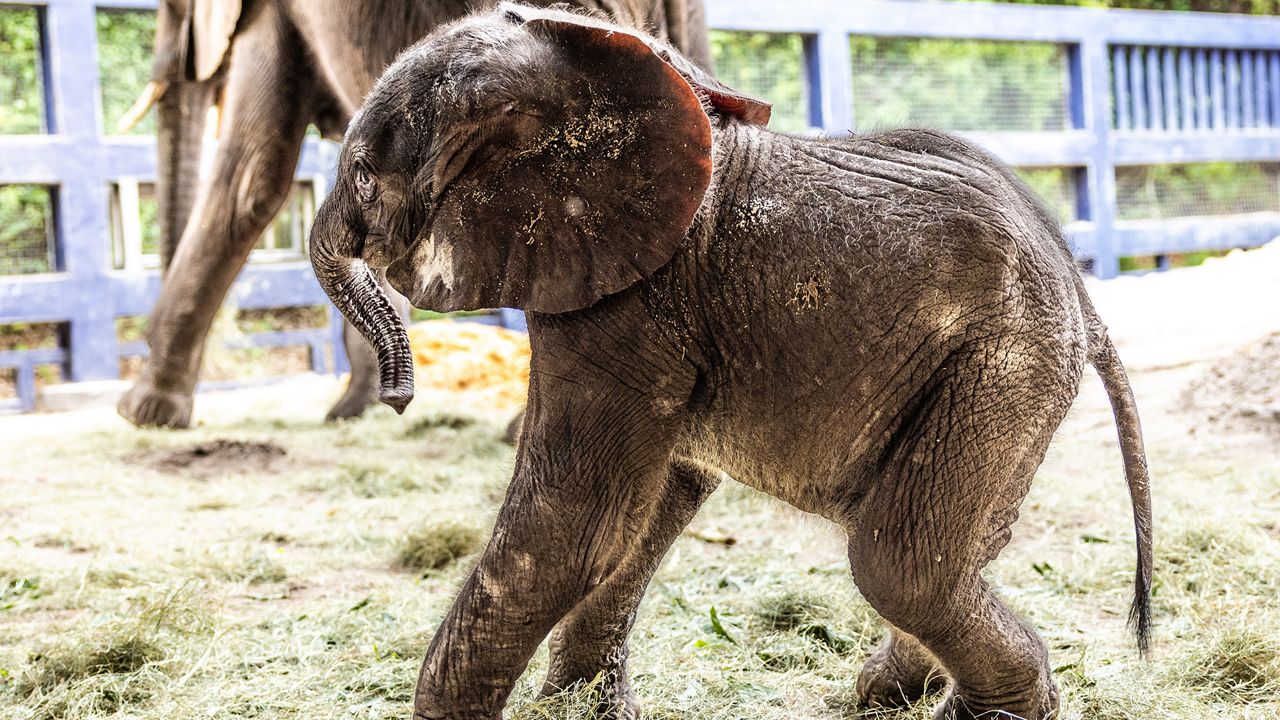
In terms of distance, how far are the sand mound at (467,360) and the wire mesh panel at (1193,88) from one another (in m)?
8.70

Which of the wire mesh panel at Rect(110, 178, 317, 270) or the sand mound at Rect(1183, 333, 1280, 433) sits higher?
the wire mesh panel at Rect(110, 178, 317, 270)

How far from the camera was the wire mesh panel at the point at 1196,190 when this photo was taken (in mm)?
14969

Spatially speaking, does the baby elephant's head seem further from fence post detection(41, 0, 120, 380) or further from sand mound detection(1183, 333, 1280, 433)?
fence post detection(41, 0, 120, 380)

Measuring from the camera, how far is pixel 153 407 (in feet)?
21.0

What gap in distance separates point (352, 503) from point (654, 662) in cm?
235

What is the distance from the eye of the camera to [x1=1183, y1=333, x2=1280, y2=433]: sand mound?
5465mm

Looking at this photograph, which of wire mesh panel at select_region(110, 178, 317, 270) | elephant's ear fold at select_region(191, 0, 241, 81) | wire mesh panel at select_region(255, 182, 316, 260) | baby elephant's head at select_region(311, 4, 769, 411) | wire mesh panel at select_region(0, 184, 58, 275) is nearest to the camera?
baby elephant's head at select_region(311, 4, 769, 411)

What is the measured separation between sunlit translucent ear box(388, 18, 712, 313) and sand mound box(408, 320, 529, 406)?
591cm

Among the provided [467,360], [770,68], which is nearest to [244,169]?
[467,360]

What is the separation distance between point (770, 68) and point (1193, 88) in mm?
5566

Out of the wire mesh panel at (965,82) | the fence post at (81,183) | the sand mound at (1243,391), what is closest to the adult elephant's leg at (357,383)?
the fence post at (81,183)

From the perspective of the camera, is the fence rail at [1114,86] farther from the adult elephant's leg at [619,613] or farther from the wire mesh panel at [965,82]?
the adult elephant's leg at [619,613]

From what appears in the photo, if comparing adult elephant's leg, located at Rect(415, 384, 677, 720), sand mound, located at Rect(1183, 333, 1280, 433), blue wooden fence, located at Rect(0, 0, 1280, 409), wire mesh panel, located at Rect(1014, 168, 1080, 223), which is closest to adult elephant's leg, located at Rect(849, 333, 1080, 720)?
adult elephant's leg, located at Rect(415, 384, 677, 720)

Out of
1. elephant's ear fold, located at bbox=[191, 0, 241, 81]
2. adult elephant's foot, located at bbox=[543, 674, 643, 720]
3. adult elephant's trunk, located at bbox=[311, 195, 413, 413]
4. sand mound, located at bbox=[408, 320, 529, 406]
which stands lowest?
sand mound, located at bbox=[408, 320, 529, 406]
